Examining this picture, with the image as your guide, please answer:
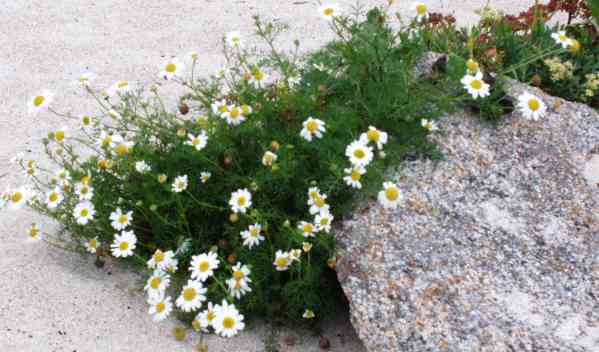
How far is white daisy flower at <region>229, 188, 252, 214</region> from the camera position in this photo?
8.93ft

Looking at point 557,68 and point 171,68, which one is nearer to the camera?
point 171,68

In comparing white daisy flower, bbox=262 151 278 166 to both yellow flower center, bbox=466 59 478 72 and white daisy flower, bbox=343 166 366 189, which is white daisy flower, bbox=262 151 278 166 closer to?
white daisy flower, bbox=343 166 366 189

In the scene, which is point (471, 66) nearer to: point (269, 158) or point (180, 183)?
point (269, 158)

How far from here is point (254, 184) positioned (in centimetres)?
275

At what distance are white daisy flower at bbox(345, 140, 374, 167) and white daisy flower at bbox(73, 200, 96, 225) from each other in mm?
1209

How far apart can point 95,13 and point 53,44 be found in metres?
0.64

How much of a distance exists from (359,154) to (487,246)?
72 centimetres

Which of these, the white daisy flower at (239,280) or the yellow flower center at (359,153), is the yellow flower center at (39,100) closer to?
the white daisy flower at (239,280)

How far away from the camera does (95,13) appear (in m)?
5.80

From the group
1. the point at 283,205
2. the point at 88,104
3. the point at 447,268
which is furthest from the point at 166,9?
the point at 447,268

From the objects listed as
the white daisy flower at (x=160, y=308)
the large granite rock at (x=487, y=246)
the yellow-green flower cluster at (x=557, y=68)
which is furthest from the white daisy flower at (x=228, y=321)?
the yellow-green flower cluster at (x=557, y=68)

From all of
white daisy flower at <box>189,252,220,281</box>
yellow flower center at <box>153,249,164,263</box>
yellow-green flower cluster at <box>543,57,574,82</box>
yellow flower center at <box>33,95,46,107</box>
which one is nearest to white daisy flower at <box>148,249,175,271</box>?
yellow flower center at <box>153,249,164,263</box>

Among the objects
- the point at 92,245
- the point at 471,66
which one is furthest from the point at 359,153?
the point at 92,245

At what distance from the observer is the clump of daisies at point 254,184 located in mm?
2750
